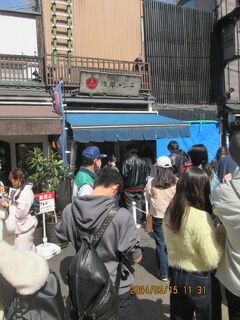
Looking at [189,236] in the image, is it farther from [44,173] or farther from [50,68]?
[50,68]

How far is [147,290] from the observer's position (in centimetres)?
475

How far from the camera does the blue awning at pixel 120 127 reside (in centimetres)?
970

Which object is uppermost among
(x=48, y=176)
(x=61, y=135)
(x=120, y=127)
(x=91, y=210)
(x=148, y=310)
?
(x=120, y=127)

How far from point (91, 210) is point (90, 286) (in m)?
0.57

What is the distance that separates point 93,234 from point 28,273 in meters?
0.89

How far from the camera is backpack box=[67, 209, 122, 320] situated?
253 centimetres

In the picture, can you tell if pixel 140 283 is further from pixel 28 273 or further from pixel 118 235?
pixel 28 273

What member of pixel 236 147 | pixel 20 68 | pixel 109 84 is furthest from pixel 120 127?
pixel 236 147

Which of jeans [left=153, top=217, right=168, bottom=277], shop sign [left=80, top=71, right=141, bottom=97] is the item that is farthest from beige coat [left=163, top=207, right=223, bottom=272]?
shop sign [left=80, top=71, right=141, bottom=97]

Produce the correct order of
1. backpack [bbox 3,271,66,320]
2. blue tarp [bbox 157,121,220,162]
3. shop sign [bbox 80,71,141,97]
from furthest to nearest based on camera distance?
blue tarp [bbox 157,121,220,162], shop sign [bbox 80,71,141,97], backpack [bbox 3,271,66,320]

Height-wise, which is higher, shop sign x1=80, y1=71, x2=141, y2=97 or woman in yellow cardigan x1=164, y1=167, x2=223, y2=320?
shop sign x1=80, y1=71, x2=141, y2=97

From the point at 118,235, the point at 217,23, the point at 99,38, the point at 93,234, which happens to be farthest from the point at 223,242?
the point at 217,23

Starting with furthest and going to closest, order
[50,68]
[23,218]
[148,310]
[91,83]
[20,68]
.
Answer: [91,83]
[50,68]
[20,68]
[23,218]
[148,310]

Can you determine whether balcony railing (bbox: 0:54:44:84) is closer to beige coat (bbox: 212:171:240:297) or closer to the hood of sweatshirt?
the hood of sweatshirt
